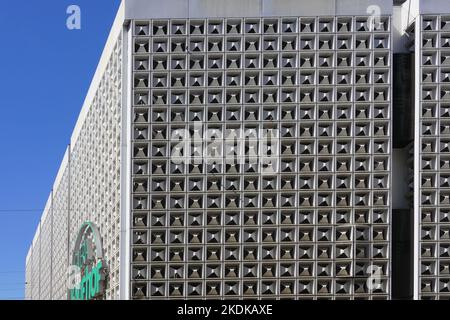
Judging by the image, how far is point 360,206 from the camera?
27312 mm

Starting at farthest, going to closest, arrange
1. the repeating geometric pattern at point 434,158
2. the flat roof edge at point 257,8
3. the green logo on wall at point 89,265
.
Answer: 1. the green logo on wall at point 89,265
2. the flat roof edge at point 257,8
3. the repeating geometric pattern at point 434,158

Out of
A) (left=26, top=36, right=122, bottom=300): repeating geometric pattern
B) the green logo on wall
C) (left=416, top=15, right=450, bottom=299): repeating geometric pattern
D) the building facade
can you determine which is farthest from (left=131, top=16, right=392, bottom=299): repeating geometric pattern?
the green logo on wall

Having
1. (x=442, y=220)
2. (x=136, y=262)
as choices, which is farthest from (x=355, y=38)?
(x=136, y=262)

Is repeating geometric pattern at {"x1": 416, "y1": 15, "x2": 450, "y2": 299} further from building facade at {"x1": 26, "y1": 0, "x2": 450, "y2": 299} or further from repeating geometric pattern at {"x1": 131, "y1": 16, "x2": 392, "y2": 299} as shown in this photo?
repeating geometric pattern at {"x1": 131, "y1": 16, "x2": 392, "y2": 299}

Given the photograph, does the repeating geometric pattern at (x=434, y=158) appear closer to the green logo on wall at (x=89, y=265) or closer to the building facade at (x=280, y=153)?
the building facade at (x=280, y=153)

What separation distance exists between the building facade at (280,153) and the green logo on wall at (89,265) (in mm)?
3723

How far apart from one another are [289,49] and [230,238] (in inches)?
255

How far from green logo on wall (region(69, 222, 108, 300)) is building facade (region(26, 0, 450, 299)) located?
147 inches

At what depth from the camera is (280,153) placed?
27.4m

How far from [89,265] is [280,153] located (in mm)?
11355

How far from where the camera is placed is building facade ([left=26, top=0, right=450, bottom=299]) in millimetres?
27141

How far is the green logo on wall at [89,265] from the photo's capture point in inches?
1238

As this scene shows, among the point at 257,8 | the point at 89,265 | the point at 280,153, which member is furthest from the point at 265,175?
the point at 89,265

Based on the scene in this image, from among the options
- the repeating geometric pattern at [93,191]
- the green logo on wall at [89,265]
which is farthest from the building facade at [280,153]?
the green logo on wall at [89,265]
